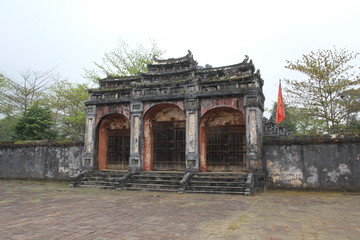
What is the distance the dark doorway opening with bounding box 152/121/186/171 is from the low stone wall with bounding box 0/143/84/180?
168 inches

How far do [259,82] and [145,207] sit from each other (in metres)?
7.69

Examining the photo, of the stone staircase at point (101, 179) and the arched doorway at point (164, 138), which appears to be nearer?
the stone staircase at point (101, 179)

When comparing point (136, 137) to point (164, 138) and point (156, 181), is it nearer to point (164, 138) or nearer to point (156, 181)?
point (164, 138)

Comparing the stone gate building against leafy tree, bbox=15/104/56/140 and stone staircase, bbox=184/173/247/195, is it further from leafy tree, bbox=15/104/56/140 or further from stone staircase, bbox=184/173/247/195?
leafy tree, bbox=15/104/56/140

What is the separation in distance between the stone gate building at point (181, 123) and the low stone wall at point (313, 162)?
91 centimetres

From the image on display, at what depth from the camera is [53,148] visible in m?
15.8

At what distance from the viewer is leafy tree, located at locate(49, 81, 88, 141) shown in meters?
24.7

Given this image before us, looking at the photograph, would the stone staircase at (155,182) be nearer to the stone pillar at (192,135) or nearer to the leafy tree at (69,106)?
the stone pillar at (192,135)

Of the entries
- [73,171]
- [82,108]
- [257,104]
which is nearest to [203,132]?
[257,104]

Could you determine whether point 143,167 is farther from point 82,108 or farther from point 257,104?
point 82,108

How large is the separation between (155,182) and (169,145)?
2.62 metres

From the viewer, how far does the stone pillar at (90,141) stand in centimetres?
1420

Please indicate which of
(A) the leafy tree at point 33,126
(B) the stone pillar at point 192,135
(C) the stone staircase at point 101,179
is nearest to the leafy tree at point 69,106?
(A) the leafy tree at point 33,126

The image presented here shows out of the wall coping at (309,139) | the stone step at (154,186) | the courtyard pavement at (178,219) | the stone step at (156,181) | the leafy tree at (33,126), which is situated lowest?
the courtyard pavement at (178,219)
